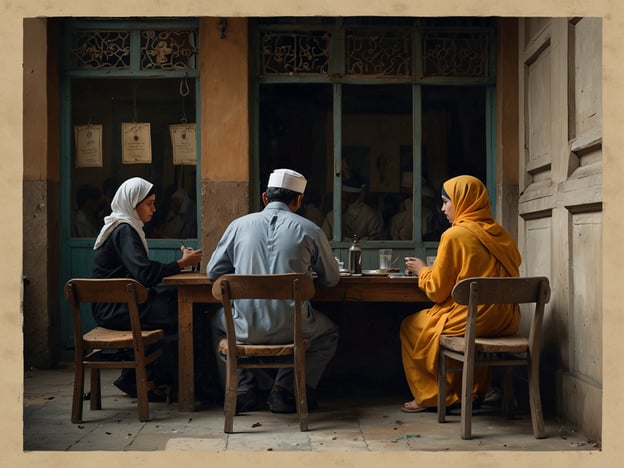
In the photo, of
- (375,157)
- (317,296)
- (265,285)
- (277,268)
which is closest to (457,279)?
(317,296)

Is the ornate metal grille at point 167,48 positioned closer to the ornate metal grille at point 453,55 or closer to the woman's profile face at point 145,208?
the woman's profile face at point 145,208

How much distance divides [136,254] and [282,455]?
2.39 metres

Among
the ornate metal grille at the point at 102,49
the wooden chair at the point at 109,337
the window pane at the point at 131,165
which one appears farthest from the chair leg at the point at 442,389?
the ornate metal grille at the point at 102,49

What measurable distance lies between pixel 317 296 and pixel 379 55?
257 centimetres

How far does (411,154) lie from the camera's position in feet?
22.2

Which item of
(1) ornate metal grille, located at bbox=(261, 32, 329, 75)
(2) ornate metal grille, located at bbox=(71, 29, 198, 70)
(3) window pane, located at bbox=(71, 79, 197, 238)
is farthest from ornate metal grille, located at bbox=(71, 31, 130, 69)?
(1) ornate metal grille, located at bbox=(261, 32, 329, 75)

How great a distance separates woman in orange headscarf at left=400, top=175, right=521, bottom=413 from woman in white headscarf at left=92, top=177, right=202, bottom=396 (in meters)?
1.73

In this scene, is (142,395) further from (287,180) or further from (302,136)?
(302,136)

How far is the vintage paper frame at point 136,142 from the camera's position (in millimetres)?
6906

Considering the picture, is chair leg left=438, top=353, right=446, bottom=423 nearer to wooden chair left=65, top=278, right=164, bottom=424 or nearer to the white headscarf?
wooden chair left=65, top=278, right=164, bottom=424
